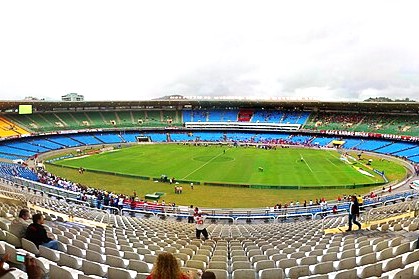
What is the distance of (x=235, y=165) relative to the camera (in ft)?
172

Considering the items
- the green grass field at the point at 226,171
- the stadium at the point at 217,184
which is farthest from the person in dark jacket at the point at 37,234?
the green grass field at the point at 226,171

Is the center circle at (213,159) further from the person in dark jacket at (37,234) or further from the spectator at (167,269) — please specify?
the spectator at (167,269)

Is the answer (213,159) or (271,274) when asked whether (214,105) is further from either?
(271,274)

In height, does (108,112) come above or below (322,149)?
above

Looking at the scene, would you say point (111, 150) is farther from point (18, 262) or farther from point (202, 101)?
point (18, 262)

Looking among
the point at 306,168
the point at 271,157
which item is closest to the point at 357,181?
the point at 306,168

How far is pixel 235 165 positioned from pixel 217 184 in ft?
41.4

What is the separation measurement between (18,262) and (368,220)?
14493 millimetres

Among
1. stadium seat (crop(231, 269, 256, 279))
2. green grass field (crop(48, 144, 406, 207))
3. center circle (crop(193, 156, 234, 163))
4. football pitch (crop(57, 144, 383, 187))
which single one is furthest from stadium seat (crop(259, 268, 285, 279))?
center circle (crop(193, 156, 234, 163))

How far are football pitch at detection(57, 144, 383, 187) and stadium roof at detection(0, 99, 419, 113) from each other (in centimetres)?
2265

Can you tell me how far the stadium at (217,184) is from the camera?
26.7 feet

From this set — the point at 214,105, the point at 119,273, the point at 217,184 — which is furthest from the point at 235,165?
the point at 214,105

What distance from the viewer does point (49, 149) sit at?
65.2 metres

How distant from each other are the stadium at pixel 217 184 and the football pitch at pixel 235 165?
0.27 metres
